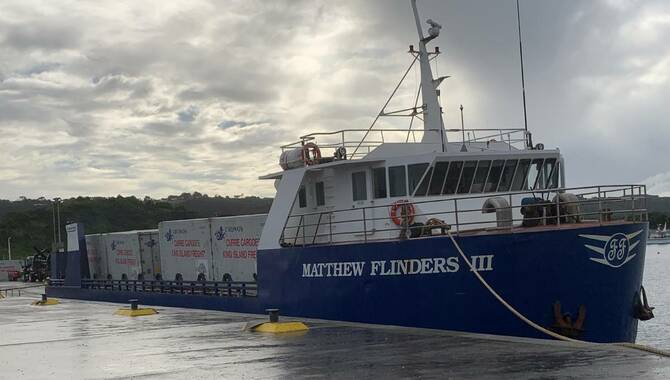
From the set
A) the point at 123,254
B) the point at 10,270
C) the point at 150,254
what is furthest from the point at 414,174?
the point at 10,270

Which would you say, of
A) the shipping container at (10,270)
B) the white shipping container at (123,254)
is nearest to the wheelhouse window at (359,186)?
the white shipping container at (123,254)

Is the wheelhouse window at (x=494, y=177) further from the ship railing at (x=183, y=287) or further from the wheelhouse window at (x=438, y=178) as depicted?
the ship railing at (x=183, y=287)

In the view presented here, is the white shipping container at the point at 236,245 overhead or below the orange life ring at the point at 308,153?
below

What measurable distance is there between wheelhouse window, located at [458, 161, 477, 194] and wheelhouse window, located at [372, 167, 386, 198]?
1.75 metres

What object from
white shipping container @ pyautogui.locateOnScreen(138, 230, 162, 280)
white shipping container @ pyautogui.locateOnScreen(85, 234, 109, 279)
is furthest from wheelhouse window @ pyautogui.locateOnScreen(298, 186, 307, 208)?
white shipping container @ pyautogui.locateOnScreen(85, 234, 109, 279)

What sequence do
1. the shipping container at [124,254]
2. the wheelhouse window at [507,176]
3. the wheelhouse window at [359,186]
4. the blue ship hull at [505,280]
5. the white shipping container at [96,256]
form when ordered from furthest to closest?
the white shipping container at [96,256] < the shipping container at [124,254] < the wheelhouse window at [359,186] < the wheelhouse window at [507,176] < the blue ship hull at [505,280]

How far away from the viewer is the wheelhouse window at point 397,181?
57.4ft

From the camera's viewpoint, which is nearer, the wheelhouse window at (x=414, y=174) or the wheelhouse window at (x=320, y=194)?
the wheelhouse window at (x=414, y=174)

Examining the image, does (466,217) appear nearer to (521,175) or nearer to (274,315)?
(521,175)

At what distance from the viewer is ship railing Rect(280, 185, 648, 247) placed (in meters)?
14.4

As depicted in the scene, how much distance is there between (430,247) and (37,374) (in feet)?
24.4

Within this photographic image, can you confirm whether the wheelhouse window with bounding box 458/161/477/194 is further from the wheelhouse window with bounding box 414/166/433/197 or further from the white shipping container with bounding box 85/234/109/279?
the white shipping container with bounding box 85/234/109/279

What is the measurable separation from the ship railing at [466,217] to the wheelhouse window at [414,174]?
14.9 inches

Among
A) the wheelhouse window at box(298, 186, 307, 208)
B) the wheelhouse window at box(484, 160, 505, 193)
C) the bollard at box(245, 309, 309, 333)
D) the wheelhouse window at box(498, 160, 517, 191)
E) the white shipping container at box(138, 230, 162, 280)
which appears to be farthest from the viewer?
the white shipping container at box(138, 230, 162, 280)
